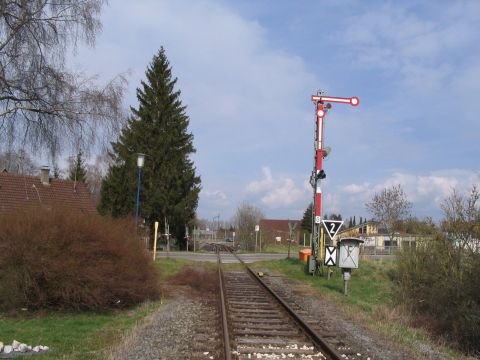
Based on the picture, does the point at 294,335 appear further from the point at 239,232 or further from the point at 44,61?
the point at 239,232

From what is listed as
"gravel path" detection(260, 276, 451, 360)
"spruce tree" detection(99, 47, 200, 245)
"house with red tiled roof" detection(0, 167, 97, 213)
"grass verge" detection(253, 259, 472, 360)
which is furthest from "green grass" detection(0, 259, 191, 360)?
"spruce tree" detection(99, 47, 200, 245)

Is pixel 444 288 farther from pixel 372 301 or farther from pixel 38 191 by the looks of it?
pixel 38 191

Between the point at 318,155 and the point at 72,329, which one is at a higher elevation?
the point at 318,155

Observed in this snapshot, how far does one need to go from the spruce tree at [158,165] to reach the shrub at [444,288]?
1180 inches

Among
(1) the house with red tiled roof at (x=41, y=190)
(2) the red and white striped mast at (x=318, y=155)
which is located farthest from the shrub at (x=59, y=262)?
(1) the house with red tiled roof at (x=41, y=190)

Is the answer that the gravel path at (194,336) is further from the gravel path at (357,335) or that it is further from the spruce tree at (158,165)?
the spruce tree at (158,165)

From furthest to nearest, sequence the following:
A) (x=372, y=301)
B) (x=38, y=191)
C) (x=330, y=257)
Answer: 1. (x=38, y=191)
2. (x=330, y=257)
3. (x=372, y=301)

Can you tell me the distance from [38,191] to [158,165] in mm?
10132

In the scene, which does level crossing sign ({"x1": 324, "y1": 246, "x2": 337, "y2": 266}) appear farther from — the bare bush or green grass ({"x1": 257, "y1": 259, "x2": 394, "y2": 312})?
the bare bush

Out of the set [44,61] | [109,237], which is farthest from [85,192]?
[109,237]

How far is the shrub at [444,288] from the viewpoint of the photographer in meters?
11.3

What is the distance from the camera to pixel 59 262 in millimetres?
10469

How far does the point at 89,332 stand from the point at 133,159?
35.0m

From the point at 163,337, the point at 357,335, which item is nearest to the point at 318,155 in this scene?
the point at 357,335
